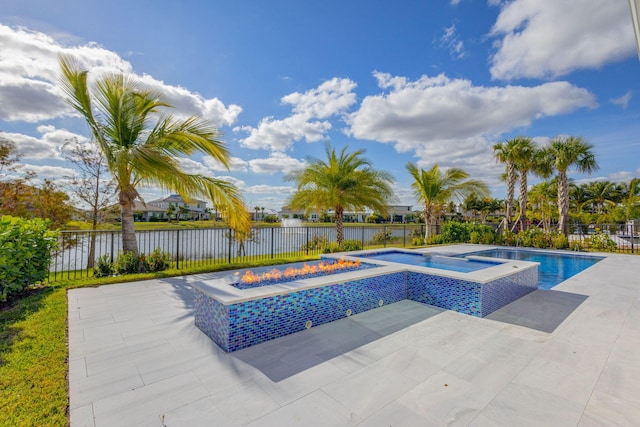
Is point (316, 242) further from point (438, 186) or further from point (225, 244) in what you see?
point (438, 186)

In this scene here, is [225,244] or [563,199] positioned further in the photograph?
[563,199]

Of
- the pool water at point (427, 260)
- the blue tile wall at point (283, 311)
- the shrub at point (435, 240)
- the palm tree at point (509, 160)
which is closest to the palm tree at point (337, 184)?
the pool water at point (427, 260)

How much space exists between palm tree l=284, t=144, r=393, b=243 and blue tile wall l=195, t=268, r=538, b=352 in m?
6.50

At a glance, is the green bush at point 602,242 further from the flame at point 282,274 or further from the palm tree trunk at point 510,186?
the flame at point 282,274

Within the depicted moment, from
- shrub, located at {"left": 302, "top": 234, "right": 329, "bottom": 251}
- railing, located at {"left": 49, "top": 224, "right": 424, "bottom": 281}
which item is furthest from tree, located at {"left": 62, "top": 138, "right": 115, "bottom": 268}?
shrub, located at {"left": 302, "top": 234, "right": 329, "bottom": 251}

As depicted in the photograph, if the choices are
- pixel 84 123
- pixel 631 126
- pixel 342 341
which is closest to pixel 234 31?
pixel 84 123

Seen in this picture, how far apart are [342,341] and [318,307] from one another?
644mm

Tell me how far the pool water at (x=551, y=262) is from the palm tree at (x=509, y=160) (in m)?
3.76

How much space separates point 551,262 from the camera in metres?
9.61

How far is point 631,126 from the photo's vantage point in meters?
11.2

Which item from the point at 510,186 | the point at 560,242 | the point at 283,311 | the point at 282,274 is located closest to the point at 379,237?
the point at 560,242

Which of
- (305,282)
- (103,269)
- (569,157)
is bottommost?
(103,269)

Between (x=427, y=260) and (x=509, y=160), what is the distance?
10.5 metres

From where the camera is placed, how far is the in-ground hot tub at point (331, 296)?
3.20 m
